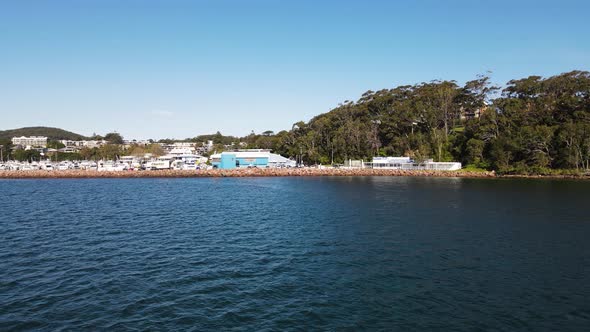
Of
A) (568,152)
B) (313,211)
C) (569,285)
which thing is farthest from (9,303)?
(568,152)

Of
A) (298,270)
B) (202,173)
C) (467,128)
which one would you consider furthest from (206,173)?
(298,270)

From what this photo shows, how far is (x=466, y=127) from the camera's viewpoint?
315 feet

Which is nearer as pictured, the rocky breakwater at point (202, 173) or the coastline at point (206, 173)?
the coastline at point (206, 173)

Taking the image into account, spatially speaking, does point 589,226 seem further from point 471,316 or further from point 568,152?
point 568,152

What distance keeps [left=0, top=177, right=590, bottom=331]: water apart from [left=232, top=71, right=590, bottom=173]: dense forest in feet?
157

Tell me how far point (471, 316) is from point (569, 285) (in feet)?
20.9

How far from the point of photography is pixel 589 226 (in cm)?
2888

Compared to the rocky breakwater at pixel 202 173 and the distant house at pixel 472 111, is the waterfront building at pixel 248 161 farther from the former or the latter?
the distant house at pixel 472 111

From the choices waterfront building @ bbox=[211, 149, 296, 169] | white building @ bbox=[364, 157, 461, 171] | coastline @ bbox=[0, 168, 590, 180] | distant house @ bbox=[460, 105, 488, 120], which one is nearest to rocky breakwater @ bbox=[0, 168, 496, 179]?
coastline @ bbox=[0, 168, 590, 180]

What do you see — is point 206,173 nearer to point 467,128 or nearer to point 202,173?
point 202,173

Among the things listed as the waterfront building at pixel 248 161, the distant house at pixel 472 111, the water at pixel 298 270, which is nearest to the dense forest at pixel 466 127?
the distant house at pixel 472 111

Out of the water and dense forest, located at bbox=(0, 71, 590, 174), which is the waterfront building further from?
the water

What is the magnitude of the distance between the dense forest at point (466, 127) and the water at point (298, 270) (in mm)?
47797

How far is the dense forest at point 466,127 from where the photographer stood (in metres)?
77.2
